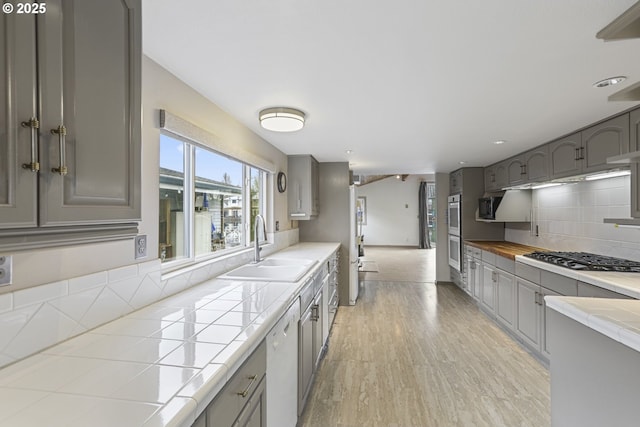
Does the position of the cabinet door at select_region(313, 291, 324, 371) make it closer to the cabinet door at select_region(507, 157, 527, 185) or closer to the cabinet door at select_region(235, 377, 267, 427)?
the cabinet door at select_region(235, 377, 267, 427)

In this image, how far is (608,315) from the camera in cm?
123

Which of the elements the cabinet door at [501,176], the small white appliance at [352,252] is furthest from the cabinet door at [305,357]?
the cabinet door at [501,176]

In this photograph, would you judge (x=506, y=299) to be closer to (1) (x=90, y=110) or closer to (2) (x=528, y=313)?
(2) (x=528, y=313)

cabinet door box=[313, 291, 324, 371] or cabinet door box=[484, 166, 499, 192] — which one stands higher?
cabinet door box=[484, 166, 499, 192]

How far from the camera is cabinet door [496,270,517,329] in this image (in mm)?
3248

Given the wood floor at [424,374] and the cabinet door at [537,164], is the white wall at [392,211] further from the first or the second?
the cabinet door at [537,164]

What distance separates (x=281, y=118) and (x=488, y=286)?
3.38m

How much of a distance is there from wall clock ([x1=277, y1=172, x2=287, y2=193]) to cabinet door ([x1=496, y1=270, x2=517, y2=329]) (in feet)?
9.13

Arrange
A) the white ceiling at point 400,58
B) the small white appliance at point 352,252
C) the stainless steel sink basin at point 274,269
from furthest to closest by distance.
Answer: the small white appliance at point 352,252 < the stainless steel sink basin at point 274,269 < the white ceiling at point 400,58

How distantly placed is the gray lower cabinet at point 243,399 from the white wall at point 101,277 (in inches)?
25.0

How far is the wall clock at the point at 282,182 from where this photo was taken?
3.74 meters

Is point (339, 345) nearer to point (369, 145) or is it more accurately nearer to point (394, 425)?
point (394, 425)

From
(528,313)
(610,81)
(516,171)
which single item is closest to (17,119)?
(610,81)

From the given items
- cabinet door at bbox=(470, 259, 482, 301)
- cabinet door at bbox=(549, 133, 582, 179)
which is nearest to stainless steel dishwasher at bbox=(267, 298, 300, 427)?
cabinet door at bbox=(549, 133, 582, 179)
